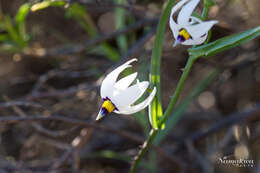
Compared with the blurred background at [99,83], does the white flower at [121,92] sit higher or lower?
higher

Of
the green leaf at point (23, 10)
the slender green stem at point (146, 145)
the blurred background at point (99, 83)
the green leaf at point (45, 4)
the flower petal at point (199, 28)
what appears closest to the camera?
the flower petal at point (199, 28)

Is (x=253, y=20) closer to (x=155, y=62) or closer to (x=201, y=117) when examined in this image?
(x=201, y=117)

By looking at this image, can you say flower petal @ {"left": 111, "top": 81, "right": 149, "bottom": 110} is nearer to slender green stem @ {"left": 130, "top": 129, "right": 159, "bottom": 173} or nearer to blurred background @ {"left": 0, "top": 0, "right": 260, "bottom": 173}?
slender green stem @ {"left": 130, "top": 129, "right": 159, "bottom": 173}

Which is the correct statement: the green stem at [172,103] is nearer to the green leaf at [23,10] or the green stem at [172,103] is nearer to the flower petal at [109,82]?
the flower petal at [109,82]

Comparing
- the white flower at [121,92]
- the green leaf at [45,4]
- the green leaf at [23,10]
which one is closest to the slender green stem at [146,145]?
the white flower at [121,92]

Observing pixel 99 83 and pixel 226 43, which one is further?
pixel 99 83

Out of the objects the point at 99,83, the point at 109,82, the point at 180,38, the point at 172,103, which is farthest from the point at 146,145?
the point at 99,83

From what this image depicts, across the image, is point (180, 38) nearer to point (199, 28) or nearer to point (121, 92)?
point (199, 28)
